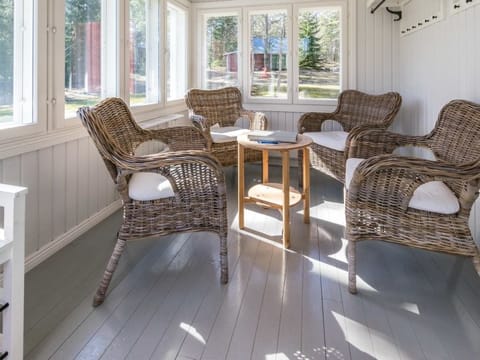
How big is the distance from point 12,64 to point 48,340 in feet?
4.45

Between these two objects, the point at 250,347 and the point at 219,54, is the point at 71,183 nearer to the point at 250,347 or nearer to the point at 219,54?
the point at 250,347

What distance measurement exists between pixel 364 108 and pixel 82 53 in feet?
8.53

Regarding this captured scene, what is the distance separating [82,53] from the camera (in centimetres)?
243

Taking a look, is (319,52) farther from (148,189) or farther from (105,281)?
(105,281)

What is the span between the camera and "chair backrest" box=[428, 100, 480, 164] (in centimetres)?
191

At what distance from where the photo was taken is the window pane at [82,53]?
2.27 m

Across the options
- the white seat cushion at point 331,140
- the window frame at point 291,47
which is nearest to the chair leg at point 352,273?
the white seat cushion at point 331,140

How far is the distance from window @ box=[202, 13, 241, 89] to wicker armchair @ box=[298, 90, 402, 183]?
4.37 feet

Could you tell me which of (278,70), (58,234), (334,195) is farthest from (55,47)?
(278,70)

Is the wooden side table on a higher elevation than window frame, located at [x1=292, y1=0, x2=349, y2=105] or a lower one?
lower

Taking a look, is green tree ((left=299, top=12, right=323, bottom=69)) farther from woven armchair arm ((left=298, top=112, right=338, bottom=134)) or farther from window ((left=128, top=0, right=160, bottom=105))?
window ((left=128, top=0, right=160, bottom=105))

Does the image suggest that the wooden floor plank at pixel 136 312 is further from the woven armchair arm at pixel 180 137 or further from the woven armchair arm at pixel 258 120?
the woven armchair arm at pixel 258 120

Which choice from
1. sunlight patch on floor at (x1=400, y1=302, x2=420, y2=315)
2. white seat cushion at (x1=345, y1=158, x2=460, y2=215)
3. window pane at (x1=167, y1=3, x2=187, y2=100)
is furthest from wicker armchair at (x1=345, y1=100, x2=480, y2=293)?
window pane at (x1=167, y1=3, x2=187, y2=100)

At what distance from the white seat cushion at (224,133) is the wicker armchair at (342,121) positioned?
630 millimetres
